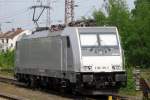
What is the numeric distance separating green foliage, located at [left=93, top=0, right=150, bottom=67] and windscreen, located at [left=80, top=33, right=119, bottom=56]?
3178 centimetres

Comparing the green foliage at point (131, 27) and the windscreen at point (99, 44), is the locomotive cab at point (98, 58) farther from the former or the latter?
the green foliage at point (131, 27)

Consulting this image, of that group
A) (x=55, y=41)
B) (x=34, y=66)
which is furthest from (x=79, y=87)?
(x=34, y=66)

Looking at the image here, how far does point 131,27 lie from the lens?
5778 centimetres

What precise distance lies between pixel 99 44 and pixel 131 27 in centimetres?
3532

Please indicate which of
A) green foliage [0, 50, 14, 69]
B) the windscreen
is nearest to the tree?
green foliage [0, 50, 14, 69]

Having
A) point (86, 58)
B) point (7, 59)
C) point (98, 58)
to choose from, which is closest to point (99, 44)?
point (98, 58)

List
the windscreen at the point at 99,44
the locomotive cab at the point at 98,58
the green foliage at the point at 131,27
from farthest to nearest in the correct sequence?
the green foliage at the point at 131,27, the windscreen at the point at 99,44, the locomotive cab at the point at 98,58

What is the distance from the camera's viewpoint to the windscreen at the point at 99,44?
22.6m

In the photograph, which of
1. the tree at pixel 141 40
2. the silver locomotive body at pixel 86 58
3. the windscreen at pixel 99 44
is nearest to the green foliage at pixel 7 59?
the tree at pixel 141 40

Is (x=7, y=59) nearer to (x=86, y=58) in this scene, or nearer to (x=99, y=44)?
(x=99, y=44)

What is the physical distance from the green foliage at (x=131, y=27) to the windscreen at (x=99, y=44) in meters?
31.8

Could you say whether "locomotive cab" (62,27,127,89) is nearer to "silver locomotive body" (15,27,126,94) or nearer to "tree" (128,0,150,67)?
"silver locomotive body" (15,27,126,94)

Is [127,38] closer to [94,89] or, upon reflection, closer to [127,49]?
[127,49]

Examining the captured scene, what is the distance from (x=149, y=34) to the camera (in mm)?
56375
